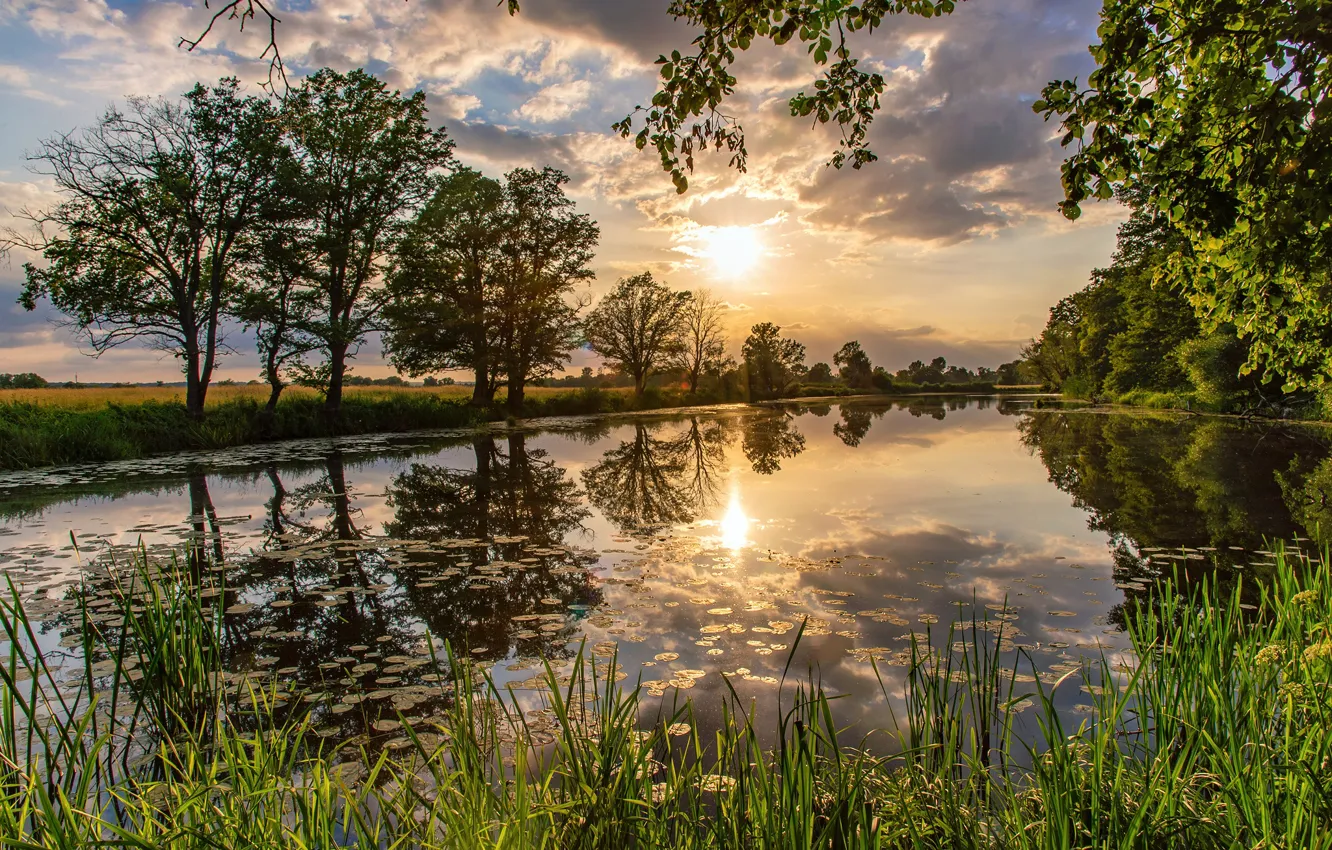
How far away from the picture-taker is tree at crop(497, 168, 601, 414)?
34594mm

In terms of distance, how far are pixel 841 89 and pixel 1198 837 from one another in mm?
4945

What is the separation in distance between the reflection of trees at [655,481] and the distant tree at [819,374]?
243 ft

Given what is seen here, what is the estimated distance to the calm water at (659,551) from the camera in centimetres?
498

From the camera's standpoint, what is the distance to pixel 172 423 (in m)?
20.1

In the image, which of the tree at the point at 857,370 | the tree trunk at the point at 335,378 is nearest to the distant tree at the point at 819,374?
the tree at the point at 857,370

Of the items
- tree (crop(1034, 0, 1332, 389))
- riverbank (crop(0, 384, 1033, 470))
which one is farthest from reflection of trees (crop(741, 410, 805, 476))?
riverbank (crop(0, 384, 1033, 470))

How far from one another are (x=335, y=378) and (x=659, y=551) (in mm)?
20983

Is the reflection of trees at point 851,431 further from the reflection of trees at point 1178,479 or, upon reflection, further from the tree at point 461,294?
the tree at point 461,294

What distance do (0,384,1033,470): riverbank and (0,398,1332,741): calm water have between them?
81.2 inches

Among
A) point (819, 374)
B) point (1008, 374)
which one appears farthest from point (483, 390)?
point (1008, 374)

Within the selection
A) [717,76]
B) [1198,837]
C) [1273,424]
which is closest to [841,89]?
[717,76]

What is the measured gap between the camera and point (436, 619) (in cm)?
585

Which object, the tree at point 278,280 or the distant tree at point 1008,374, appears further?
the distant tree at point 1008,374

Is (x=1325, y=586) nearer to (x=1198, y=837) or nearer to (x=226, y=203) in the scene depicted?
(x=1198, y=837)
